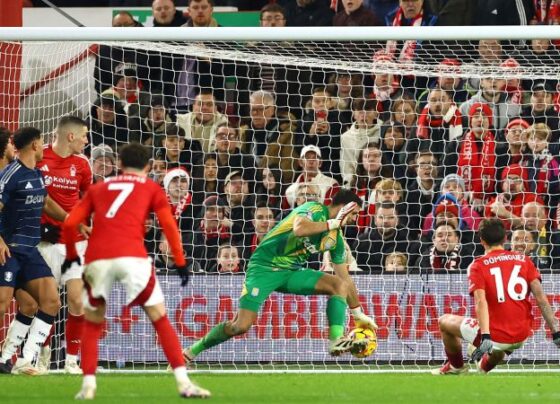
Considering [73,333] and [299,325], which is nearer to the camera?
[73,333]

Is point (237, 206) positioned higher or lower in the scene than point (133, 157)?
lower

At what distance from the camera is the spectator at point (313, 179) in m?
14.1

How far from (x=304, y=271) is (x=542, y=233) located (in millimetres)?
3107

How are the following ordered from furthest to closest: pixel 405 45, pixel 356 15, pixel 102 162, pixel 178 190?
pixel 356 15
pixel 405 45
pixel 102 162
pixel 178 190

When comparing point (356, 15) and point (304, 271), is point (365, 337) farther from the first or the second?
point (356, 15)

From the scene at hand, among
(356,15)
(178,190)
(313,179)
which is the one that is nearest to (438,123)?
(313,179)

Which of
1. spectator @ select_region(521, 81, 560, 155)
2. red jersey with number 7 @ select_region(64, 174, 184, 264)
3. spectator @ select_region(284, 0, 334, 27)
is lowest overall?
red jersey with number 7 @ select_region(64, 174, 184, 264)

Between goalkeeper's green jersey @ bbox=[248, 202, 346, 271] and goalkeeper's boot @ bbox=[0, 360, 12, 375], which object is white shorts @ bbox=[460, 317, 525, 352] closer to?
goalkeeper's green jersey @ bbox=[248, 202, 346, 271]

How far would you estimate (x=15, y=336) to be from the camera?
11.6 metres

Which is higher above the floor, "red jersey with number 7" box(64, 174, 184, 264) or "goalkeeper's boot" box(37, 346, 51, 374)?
"red jersey with number 7" box(64, 174, 184, 264)

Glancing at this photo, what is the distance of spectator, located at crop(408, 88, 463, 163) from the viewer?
567 inches

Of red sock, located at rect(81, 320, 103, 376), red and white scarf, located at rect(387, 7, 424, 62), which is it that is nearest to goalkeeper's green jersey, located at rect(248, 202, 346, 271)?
red sock, located at rect(81, 320, 103, 376)

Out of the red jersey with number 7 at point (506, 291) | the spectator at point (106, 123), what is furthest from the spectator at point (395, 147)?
the red jersey with number 7 at point (506, 291)

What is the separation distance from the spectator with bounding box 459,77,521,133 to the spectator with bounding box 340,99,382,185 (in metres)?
1.02
